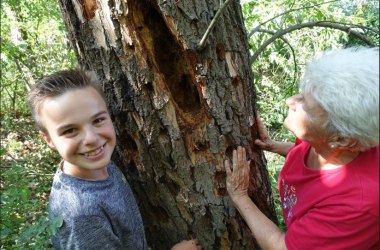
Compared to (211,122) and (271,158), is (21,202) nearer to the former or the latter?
(211,122)

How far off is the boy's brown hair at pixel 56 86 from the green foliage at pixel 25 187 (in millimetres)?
514

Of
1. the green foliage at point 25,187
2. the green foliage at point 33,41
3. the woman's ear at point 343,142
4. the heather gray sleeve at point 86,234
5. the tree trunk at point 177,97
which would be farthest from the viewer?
the green foliage at point 33,41

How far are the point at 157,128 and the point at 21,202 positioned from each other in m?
1.13

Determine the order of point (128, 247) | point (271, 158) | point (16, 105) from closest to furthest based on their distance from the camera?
point (128, 247)
point (271, 158)
point (16, 105)

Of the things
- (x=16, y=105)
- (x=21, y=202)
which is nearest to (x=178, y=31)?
(x=21, y=202)

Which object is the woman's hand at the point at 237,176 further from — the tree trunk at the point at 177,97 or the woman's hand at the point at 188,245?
the woman's hand at the point at 188,245

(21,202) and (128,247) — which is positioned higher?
(21,202)

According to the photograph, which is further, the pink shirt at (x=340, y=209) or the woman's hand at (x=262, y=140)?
the woman's hand at (x=262, y=140)

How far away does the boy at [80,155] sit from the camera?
60.1 inches

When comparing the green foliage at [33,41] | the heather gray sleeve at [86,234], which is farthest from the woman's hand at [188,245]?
the green foliage at [33,41]

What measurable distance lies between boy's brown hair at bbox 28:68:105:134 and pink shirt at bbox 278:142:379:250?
108cm

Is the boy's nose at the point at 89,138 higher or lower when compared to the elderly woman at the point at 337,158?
higher

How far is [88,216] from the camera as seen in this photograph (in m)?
1.52

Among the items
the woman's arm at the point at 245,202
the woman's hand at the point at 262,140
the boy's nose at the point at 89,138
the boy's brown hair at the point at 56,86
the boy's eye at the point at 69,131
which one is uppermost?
the boy's brown hair at the point at 56,86
